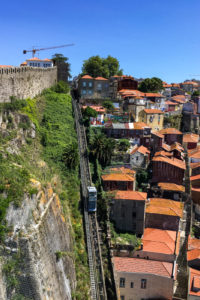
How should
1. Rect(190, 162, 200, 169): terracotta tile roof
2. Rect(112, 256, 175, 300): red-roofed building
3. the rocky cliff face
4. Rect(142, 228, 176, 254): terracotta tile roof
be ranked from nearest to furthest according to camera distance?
the rocky cliff face
Rect(112, 256, 175, 300): red-roofed building
Rect(142, 228, 176, 254): terracotta tile roof
Rect(190, 162, 200, 169): terracotta tile roof

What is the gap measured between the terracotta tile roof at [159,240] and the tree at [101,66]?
35.4 m

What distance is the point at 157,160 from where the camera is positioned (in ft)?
116

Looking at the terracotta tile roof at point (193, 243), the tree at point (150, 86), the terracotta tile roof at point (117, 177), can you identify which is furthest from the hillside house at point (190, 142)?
the terracotta tile roof at point (193, 243)

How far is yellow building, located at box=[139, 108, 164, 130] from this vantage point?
44938 mm

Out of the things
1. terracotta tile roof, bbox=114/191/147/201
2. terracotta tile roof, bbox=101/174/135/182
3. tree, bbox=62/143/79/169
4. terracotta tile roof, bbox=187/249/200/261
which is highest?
tree, bbox=62/143/79/169

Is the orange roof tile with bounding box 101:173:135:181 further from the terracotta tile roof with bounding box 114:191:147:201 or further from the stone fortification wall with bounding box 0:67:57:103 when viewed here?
the stone fortification wall with bounding box 0:67:57:103

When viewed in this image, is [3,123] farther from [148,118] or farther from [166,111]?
[166,111]

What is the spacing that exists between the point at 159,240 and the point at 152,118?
73.8 feet

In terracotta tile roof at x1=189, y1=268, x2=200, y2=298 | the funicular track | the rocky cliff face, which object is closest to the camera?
the rocky cliff face

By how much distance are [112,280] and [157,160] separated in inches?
628

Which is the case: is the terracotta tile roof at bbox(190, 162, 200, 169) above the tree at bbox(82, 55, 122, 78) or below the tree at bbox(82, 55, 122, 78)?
below

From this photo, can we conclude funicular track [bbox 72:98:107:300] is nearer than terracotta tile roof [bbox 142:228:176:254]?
Yes

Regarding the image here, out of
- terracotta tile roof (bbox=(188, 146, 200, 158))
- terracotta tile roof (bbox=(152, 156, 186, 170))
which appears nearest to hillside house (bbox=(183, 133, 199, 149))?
terracotta tile roof (bbox=(188, 146, 200, 158))

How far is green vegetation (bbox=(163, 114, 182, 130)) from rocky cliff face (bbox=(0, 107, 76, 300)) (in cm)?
3337
